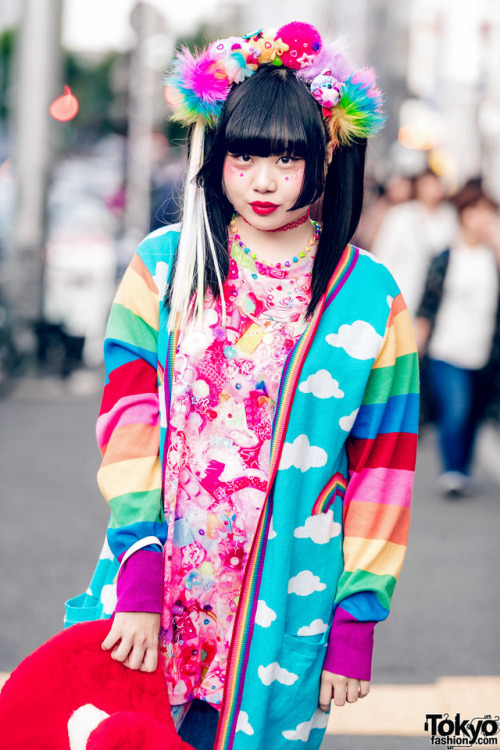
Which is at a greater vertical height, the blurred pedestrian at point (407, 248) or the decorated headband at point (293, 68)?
the decorated headband at point (293, 68)

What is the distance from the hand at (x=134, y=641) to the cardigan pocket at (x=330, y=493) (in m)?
0.35

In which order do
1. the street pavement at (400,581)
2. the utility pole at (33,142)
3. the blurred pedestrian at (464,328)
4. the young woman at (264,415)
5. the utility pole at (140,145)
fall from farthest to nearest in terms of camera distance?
the utility pole at (140,145) < the utility pole at (33,142) < the blurred pedestrian at (464,328) < the street pavement at (400,581) < the young woman at (264,415)

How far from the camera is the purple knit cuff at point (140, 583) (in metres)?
1.82

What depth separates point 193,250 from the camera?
78.0 inches

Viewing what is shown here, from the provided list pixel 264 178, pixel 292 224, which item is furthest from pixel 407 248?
pixel 264 178

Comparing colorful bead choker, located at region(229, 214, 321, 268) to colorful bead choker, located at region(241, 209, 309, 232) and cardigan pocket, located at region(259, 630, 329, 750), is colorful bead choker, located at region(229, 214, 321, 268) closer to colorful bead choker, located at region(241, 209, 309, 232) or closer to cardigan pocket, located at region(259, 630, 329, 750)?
colorful bead choker, located at region(241, 209, 309, 232)

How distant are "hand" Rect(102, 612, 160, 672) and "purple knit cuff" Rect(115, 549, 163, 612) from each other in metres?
0.01

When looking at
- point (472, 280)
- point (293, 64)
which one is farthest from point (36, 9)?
point (293, 64)

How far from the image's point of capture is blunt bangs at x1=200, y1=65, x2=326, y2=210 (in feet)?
6.28

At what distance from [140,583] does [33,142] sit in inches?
359

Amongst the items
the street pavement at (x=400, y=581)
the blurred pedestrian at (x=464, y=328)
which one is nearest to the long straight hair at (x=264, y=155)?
the street pavement at (x=400, y=581)

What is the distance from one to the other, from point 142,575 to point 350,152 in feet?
2.86

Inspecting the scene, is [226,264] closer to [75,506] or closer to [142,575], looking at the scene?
[142,575]

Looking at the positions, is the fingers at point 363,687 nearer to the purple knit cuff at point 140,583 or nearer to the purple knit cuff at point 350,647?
the purple knit cuff at point 350,647
